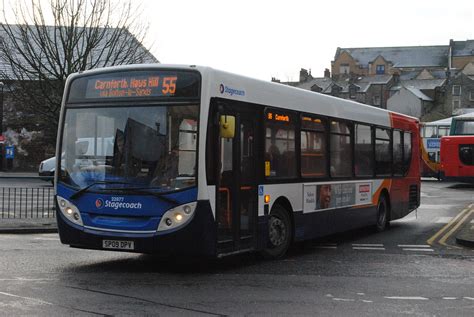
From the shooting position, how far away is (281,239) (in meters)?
10.8

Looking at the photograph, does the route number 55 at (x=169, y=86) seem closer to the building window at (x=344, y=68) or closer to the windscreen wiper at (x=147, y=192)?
the windscreen wiper at (x=147, y=192)

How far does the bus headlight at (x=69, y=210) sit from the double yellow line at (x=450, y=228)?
751 cm

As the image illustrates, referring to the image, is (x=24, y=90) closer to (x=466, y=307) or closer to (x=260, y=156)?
(x=260, y=156)

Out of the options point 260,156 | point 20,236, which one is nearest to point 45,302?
point 260,156

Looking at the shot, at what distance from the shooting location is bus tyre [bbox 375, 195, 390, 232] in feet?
50.5

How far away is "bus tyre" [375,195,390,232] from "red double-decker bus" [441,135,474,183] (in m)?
25.2

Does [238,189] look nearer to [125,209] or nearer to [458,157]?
[125,209]

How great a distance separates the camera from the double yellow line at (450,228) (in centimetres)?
1411

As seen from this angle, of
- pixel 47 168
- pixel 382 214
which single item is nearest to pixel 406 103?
pixel 47 168

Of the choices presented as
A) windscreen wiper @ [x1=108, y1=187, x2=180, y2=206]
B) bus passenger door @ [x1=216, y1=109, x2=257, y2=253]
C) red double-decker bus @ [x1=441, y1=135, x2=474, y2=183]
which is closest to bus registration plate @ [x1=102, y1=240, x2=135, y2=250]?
windscreen wiper @ [x1=108, y1=187, x2=180, y2=206]

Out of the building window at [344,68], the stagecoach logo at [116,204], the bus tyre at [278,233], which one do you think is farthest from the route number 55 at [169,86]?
the building window at [344,68]

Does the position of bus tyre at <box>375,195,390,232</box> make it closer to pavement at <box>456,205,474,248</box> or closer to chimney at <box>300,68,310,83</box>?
pavement at <box>456,205,474,248</box>

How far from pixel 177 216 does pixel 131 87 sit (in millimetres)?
1965

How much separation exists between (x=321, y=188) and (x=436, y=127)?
161ft
